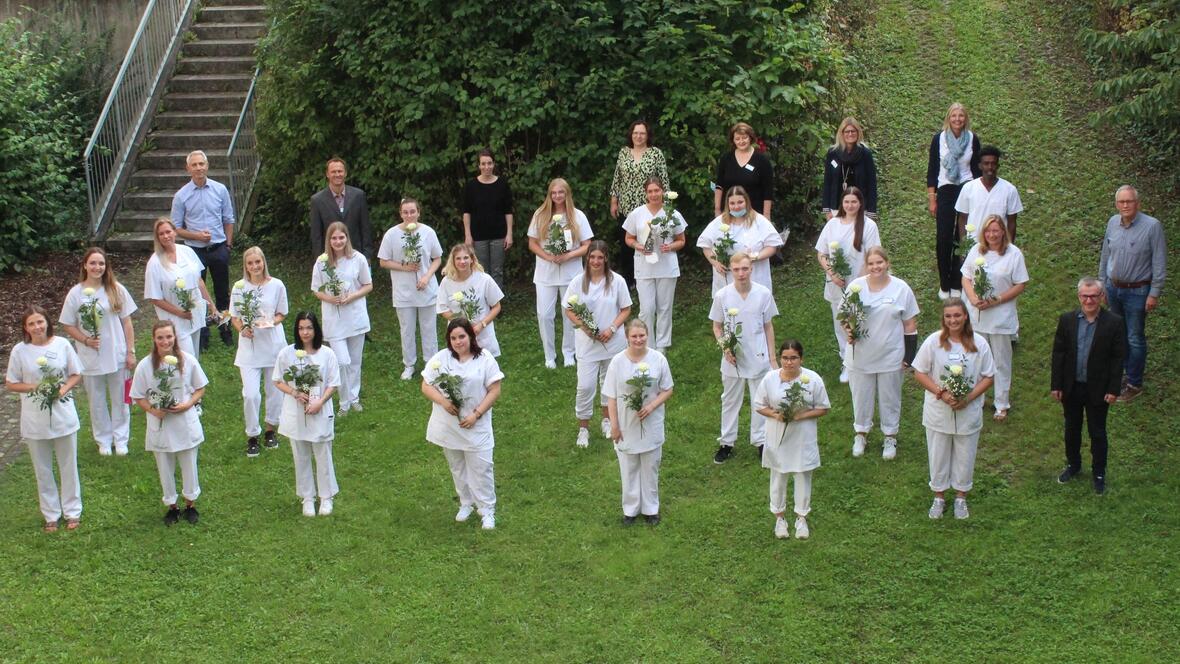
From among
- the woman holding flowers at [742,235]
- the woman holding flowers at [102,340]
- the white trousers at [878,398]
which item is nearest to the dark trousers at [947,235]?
the woman holding flowers at [742,235]

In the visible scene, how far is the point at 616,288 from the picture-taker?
12648mm

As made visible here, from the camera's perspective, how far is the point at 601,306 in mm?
12578

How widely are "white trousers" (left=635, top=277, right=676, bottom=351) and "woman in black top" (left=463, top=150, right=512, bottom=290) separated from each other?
1784mm

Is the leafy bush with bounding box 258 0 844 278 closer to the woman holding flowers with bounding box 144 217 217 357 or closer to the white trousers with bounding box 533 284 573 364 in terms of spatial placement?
the white trousers with bounding box 533 284 573 364

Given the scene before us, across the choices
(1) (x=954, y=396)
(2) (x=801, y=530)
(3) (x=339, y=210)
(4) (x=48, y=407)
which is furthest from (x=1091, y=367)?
(4) (x=48, y=407)

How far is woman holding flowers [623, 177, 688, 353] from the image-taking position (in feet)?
45.9

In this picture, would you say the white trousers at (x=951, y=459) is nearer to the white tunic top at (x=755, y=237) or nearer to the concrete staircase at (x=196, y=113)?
the white tunic top at (x=755, y=237)

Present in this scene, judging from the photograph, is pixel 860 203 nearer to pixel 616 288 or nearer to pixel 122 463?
pixel 616 288

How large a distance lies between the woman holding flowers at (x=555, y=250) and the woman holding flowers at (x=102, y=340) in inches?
163

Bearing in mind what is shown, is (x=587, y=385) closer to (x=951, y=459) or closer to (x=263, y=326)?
(x=263, y=326)

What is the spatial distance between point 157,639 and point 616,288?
5100mm

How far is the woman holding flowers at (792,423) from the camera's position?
10516 millimetres

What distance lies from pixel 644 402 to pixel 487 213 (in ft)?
16.2

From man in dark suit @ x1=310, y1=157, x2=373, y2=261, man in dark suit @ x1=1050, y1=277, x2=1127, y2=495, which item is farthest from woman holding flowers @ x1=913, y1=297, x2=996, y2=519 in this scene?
man in dark suit @ x1=310, y1=157, x2=373, y2=261
